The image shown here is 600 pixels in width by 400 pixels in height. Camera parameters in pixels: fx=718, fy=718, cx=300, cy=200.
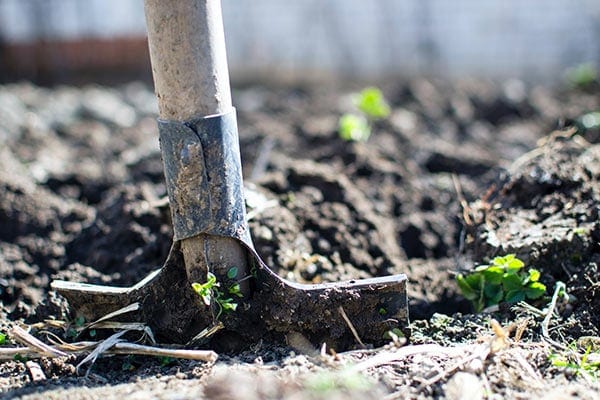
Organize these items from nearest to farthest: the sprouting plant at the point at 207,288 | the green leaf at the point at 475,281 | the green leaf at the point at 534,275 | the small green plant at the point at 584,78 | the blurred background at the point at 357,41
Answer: the sprouting plant at the point at 207,288, the green leaf at the point at 534,275, the green leaf at the point at 475,281, the small green plant at the point at 584,78, the blurred background at the point at 357,41

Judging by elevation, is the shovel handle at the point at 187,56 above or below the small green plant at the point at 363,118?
above

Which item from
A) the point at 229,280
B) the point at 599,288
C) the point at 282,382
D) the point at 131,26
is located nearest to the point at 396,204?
the point at 599,288

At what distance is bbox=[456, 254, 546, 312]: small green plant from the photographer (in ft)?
7.88

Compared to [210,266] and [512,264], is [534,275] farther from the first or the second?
[210,266]

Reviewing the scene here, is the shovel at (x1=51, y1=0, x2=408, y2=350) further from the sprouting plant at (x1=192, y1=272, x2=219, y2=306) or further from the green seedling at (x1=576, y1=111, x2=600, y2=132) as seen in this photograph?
the green seedling at (x1=576, y1=111, x2=600, y2=132)

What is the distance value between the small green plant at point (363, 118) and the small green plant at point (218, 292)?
223cm

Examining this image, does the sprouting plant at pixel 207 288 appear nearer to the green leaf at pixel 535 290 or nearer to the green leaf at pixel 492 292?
the green leaf at pixel 492 292

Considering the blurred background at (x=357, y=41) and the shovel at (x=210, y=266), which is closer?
the shovel at (x=210, y=266)

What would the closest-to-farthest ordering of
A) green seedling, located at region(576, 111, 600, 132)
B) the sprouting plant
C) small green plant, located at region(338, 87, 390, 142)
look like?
the sprouting plant
green seedling, located at region(576, 111, 600, 132)
small green plant, located at region(338, 87, 390, 142)

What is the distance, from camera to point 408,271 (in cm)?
286

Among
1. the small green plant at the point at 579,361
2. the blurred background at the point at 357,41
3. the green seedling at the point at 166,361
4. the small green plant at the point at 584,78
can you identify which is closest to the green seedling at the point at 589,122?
the small green plant at the point at 579,361

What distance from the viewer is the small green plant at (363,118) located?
14.1ft

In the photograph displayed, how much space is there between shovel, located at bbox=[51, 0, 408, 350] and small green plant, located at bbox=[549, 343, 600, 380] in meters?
0.46

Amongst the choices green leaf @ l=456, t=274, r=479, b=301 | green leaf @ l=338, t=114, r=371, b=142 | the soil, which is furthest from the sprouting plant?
green leaf @ l=338, t=114, r=371, b=142
